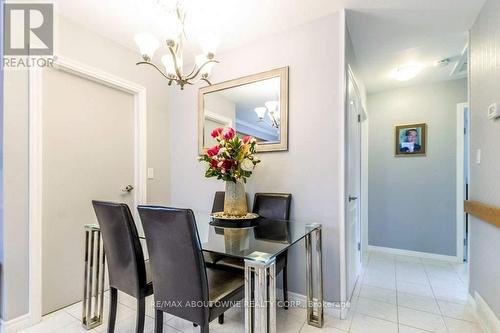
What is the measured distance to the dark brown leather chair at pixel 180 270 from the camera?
1149 mm

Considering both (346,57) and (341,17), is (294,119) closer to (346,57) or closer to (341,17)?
(346,57)

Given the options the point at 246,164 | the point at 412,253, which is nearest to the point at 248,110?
the point at 246,164

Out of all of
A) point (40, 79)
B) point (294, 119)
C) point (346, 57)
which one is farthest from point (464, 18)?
point (40, 79)

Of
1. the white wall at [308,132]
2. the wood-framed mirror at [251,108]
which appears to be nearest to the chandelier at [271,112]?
the wood-framed mirror at [251,108]

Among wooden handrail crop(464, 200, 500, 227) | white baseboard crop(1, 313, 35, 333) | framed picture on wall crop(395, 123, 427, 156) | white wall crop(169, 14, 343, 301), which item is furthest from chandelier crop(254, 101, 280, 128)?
white baseboard crop(1, 313, 35, 333)

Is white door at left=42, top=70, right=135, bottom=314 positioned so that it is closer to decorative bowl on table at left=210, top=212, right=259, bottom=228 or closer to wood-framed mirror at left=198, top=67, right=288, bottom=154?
wood-framed mirror at left=198, top=67, right=288, bottom=154

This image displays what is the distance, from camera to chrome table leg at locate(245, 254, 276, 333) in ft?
3.54

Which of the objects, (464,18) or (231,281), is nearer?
(231,281)

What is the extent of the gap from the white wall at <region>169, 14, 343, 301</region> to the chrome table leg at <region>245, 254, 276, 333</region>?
97cm

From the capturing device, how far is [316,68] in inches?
79.0

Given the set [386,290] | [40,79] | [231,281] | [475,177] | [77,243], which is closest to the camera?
[231,281]

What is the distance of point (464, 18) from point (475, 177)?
126cm

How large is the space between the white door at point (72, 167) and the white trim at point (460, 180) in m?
3.84

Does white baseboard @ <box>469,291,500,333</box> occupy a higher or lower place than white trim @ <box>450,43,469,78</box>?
lower
